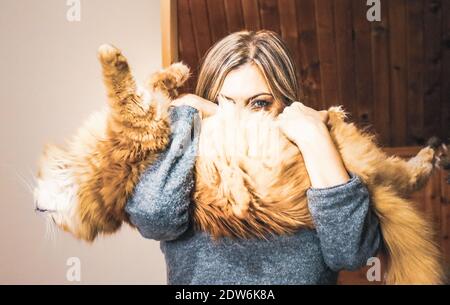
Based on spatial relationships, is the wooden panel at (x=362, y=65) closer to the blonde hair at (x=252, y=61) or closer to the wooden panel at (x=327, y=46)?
the wooden panel at (x=327, y=46)

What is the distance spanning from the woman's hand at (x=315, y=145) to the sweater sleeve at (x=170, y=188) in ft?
0.57

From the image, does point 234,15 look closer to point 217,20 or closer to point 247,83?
point 217,20

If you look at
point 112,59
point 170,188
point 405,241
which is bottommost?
point 405,241

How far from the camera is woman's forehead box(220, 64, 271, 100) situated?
0.86 metres

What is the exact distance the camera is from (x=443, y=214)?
950 mm

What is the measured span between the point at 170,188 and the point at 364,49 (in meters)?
0.49

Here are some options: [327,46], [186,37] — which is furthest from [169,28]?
[327,46]

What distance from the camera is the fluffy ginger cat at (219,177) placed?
2.57 feet

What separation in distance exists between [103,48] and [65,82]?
0.17m

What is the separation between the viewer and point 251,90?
2.81 ft

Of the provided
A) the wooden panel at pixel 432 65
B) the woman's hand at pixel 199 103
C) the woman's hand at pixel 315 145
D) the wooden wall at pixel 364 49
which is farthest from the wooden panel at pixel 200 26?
the wooden panel at pixel 432 65

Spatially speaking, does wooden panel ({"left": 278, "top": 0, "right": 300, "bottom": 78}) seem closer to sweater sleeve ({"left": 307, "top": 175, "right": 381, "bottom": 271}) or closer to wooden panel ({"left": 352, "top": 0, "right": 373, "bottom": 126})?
wooden panel ({"left": 352, "top": 0, "right": 373, "bottom": 126})
